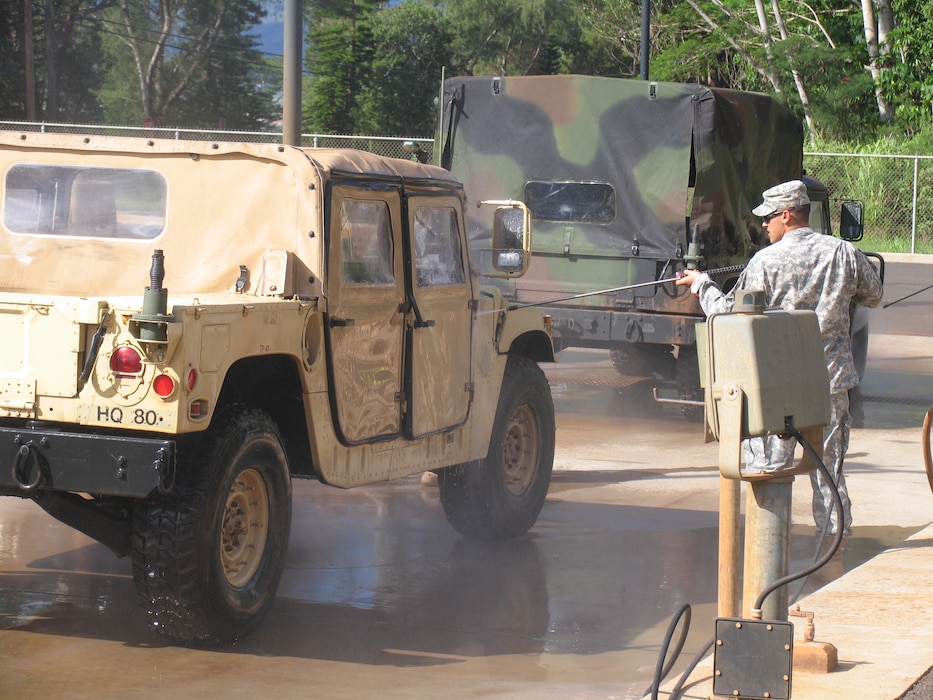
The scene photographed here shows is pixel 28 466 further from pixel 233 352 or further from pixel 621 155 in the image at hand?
pixel 621 155

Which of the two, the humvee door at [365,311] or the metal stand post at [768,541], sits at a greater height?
the humvee door at [365,311]

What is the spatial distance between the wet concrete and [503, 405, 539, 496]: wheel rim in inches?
12.6

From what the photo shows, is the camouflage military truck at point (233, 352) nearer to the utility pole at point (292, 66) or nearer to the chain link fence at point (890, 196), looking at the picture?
the utility pole at point (292, 66)

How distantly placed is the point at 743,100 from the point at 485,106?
2.20 m

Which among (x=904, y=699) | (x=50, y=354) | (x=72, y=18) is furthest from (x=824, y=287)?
(x=72, y=18)

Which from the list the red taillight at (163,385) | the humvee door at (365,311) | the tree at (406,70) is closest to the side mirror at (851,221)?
the humvee door at (365,311)

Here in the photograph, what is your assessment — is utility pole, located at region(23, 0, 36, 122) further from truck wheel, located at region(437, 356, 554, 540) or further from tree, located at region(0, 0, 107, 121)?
truck wheel, located at region(437, 356, 554, 540)

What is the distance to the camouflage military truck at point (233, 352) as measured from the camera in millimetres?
5195

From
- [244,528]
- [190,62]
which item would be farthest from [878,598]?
[190,62]

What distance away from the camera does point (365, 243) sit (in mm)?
6500

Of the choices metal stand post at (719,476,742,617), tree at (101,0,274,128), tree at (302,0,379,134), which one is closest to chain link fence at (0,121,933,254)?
tree at (302,0,379,134)

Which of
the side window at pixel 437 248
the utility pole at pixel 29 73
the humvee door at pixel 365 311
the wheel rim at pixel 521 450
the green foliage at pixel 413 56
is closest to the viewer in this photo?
the humvee door at pixel 365 311

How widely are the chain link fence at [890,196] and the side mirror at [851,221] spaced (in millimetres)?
16966

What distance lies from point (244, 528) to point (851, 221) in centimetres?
854
